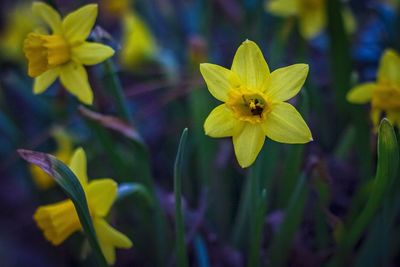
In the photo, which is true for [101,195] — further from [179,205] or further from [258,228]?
[258,228]

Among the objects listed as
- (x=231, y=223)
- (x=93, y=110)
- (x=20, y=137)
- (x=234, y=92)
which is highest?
(x=234, y=92)

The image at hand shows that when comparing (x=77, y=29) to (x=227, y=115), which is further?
(x=77, y=29)

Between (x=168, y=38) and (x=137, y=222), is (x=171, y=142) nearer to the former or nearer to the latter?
(x=137, y=222)

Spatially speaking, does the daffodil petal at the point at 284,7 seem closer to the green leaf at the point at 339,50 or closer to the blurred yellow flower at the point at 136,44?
the green leaf at the point at 339,50

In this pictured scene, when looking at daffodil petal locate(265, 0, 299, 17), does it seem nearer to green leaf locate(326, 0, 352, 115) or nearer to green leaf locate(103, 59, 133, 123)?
green leaf locate(326, 0, 352, 115)

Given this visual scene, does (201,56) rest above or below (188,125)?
above

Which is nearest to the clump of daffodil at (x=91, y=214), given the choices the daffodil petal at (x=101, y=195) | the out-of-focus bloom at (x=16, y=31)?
the daffodil petal at (x=101, y=195)

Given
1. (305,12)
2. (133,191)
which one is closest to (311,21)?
(305,12)

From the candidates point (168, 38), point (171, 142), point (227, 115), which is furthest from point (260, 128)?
point (168, 38)
